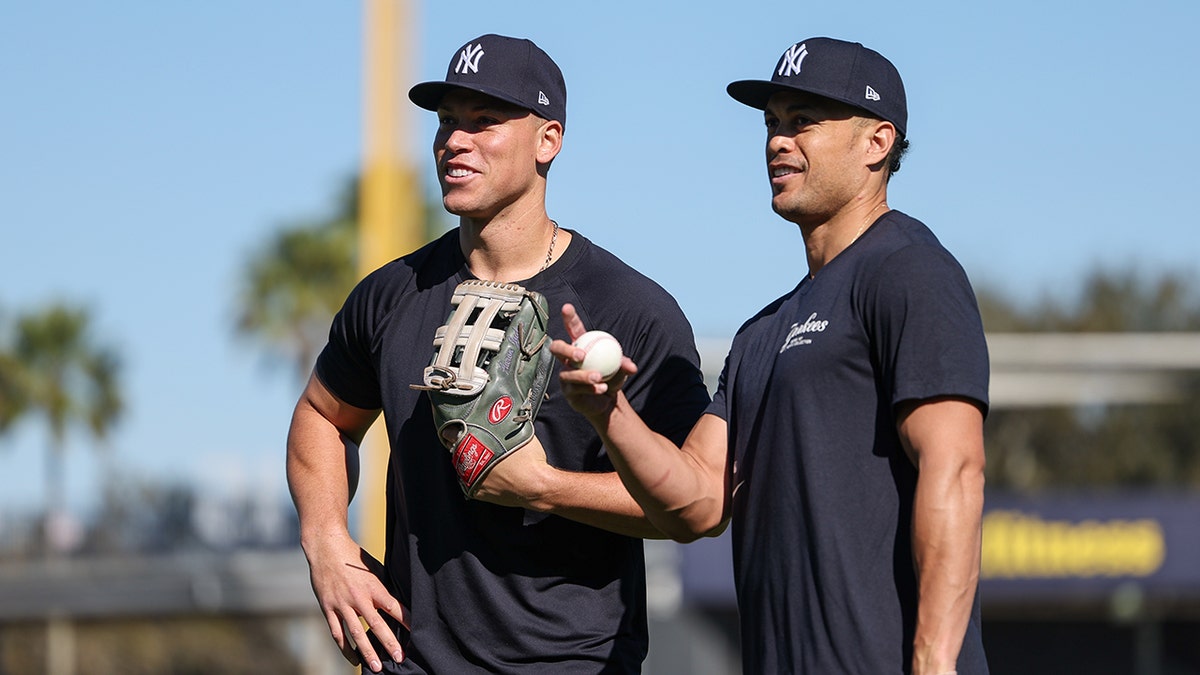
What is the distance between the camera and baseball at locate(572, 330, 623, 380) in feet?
10.7

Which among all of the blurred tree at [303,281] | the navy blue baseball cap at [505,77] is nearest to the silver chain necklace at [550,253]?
the navy blue baseball cap at [505,77]

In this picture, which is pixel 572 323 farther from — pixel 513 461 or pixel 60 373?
pixel 60 373

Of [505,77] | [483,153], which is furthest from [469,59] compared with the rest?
[483,153]

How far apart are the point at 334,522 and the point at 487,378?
0.89m

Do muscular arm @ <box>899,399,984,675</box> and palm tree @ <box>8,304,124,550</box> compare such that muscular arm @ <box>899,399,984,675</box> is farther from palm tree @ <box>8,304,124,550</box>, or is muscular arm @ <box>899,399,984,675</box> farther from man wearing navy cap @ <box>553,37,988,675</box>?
palm tree @ <box>8,304,124,550</box>

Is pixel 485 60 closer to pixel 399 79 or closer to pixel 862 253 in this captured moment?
pixel 862 253

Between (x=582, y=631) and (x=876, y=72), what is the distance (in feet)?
5.03

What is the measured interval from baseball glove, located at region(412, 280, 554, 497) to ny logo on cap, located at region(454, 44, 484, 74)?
62 centimetres

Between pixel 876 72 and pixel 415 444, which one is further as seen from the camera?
pixel 415 444

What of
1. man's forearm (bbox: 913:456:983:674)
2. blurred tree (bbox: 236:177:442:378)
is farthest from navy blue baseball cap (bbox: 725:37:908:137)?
blurred tree (bbox: 236:177:442:378)

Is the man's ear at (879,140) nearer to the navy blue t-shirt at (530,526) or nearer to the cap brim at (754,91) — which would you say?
the cap brim at (754,91)

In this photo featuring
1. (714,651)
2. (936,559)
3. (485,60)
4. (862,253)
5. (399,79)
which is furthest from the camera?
(714,651)

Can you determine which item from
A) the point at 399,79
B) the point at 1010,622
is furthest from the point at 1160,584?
the point at 399,79

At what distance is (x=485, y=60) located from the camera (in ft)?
13.5
